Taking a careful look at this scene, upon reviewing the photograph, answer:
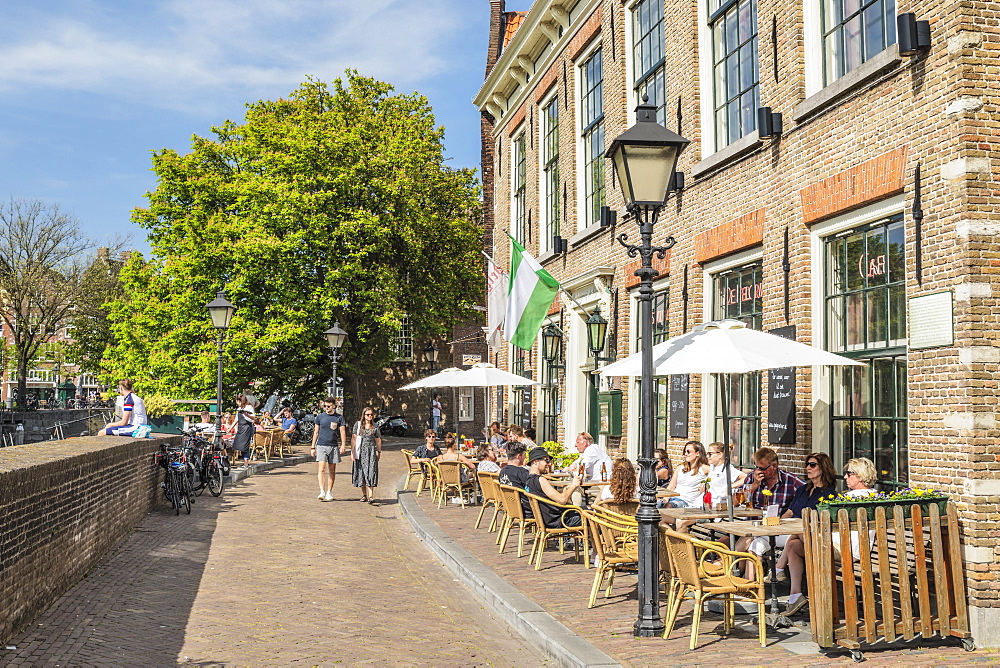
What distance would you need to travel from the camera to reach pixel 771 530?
7332 mm

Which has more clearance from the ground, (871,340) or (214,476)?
(871,340)

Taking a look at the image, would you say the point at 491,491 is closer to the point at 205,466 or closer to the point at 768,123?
the point at 768,123

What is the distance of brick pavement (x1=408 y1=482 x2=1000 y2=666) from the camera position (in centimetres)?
645

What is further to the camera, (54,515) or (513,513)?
(513,513)

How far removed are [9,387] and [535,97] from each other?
318 feet

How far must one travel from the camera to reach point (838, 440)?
9.44 meters

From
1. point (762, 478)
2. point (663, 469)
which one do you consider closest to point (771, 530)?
point (762, 478)

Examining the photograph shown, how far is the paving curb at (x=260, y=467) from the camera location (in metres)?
21.0

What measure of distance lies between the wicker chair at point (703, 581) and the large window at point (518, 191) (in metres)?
16.2

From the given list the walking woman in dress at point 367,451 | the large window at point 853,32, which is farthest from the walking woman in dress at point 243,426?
the large window at point 853,32

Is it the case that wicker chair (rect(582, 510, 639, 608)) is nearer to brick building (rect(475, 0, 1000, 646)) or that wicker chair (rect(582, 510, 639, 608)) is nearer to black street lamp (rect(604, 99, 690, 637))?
black street lamp (rect(604, 99, 690, 637))

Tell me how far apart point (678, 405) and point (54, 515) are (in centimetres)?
804

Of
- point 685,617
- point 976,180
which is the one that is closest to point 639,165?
point 976,180

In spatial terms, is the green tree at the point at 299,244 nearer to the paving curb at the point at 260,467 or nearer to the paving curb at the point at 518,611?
Answer: the paving curb at the point at 260,467
